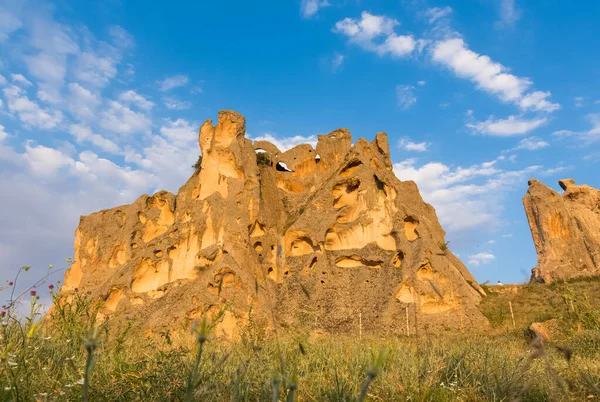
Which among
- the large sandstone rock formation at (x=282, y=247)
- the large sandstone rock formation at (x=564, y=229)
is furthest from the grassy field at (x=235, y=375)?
the large sandstone rock formation at (x=564, y=229)

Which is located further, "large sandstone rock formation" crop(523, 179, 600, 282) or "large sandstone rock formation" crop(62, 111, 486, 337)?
"large sandstone rock formation" crop(523, 179, 600, 282)

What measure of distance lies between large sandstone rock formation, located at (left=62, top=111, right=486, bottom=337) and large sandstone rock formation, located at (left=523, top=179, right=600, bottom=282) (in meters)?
11.1

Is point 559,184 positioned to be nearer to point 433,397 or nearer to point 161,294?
point 161,294

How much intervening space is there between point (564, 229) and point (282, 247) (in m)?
26.3

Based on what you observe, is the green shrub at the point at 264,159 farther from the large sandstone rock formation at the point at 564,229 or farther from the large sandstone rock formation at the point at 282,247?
the large sandstone rock formation at the point at 564,229

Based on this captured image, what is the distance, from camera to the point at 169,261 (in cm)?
2519

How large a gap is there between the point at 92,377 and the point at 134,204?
28.0 m

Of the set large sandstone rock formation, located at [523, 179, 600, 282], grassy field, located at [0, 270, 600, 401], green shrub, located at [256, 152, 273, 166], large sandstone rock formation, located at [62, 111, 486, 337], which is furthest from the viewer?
large sandstone rock formation, located at [523, 179, 600, 282]

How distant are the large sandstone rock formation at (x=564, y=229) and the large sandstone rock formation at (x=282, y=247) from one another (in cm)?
1112

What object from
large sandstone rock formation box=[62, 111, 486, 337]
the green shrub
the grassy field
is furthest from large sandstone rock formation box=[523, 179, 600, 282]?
the grassy field

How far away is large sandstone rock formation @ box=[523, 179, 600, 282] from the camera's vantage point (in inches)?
1291

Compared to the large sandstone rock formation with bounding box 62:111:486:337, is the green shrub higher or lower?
higher

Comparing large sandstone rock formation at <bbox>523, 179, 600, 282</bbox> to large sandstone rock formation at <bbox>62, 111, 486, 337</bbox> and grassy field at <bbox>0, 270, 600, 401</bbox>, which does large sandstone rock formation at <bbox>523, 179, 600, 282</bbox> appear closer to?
large sandstone rock formation at <bbox>62, 111, 486, 337</bbox>

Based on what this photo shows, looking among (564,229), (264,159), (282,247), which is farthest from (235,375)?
(564,229)
